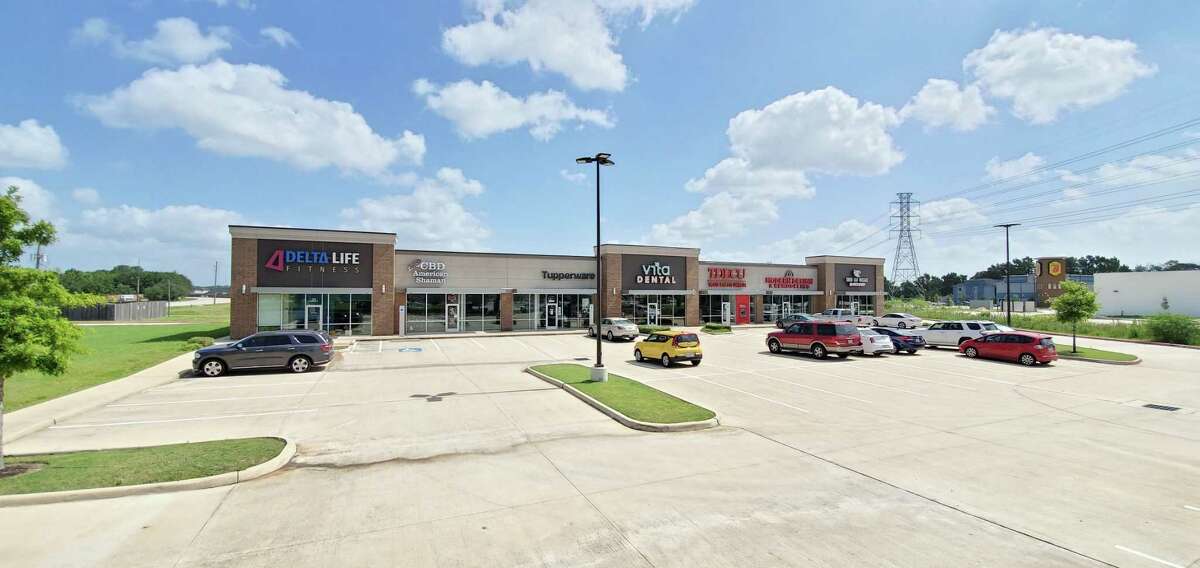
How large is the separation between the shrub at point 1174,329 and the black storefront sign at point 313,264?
50.0 m

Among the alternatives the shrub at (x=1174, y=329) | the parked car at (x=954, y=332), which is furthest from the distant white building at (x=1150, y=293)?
the parked car at (x=954, y=332)

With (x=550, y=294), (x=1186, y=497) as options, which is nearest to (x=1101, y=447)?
(x=1186, y=497)

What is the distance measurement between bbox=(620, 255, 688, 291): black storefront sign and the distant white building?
5882cm

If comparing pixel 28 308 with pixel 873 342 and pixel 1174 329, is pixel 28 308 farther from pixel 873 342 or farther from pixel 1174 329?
pixel 1174 329

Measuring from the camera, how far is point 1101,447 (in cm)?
995

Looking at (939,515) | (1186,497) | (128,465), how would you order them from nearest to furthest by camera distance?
(939,515)
(1186,497)
(128,465)

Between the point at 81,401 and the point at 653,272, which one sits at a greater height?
the point at 653,272

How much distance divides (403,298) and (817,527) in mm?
32937

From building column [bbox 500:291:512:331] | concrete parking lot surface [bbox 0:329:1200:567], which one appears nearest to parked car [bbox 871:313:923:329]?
concrete parking lot surface [bbox 0:329:1200:567]

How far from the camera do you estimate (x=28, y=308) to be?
26.7 feet

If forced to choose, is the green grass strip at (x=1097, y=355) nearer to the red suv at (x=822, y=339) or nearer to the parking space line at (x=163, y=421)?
the red suv at (x=822, y=339)

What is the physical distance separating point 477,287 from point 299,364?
17877mm

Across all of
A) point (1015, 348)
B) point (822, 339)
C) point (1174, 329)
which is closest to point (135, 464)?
point (822, 339)

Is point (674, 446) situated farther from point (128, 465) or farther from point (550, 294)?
point (550, 294)
